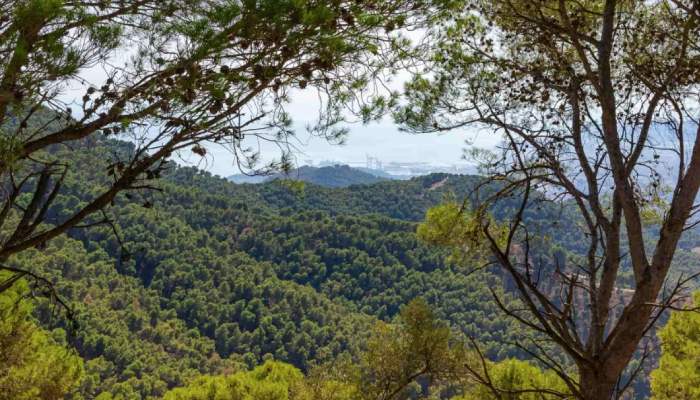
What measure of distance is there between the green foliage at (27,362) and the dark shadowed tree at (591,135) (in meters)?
3.54

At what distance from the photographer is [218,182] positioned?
52.5 meters

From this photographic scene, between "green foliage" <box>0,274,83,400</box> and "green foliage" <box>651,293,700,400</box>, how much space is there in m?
4.55

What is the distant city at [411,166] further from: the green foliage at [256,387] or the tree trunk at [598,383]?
the green foliage at [256,387]

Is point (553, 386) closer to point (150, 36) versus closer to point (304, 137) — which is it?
point (304, 137)

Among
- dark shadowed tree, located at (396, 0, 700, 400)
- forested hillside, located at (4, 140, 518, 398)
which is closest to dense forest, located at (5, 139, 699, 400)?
forested hillside, located at (4, 140, 518, 398)

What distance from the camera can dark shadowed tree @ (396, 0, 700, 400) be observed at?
3.92ft

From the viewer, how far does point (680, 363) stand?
4699 mm

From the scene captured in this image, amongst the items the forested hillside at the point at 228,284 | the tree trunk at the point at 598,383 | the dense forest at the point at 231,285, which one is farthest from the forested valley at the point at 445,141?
the forested hillside at the point at 228,284

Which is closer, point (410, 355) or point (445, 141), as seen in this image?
point (445, 141)

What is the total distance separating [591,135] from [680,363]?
3.66m

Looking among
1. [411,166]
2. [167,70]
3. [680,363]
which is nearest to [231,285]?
[680,363]

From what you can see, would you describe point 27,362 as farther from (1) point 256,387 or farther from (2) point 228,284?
(2) point 228,284

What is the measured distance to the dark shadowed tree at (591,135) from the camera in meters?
1.20

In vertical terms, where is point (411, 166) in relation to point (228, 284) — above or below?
above
